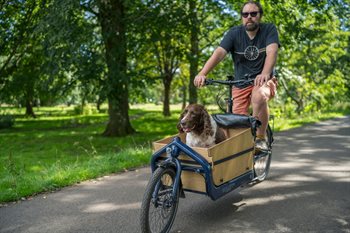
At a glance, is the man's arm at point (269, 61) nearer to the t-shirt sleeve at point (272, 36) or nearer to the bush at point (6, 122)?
the t-shirt sleeve at point (272, 36)

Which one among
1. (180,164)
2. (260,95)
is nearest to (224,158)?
(180,164)

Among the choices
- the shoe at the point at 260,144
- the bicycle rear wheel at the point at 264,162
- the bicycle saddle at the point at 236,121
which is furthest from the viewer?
the bicycle rear wheel at the point at 264,162

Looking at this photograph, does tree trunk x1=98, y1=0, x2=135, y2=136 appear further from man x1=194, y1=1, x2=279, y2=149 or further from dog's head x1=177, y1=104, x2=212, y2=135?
dog's head x1=177, y1=104, x2=212, y2=135

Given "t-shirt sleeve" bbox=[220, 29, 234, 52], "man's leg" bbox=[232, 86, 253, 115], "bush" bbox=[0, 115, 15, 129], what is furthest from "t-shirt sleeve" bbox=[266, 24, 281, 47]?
"bush" bbox=[0, 115, 15, 129]

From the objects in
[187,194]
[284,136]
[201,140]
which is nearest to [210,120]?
[201,140]

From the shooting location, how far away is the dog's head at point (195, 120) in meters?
3.85

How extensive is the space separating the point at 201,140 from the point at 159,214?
0.85m

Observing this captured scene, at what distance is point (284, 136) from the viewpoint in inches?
413

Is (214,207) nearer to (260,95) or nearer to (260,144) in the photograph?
(260,144)

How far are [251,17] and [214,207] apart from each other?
2195 millimetres

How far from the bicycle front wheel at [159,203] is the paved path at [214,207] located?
0.90 feet

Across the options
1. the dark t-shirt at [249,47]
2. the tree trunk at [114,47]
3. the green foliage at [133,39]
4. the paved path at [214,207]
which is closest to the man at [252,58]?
the dark t-shirt at [249,47]

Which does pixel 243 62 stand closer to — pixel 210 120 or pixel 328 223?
pixel 210 120

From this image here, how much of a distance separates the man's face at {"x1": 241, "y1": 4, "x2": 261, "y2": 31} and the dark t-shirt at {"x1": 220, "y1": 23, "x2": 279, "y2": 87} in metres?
0.14
